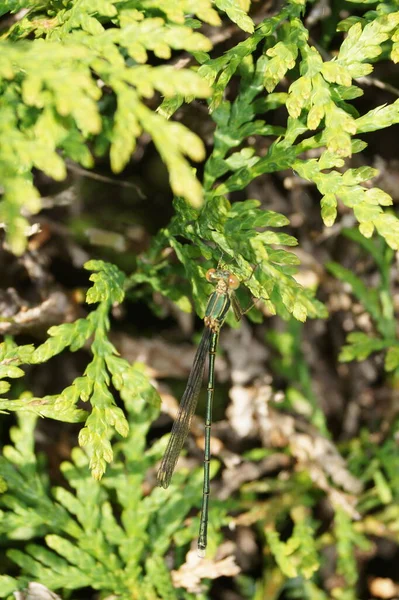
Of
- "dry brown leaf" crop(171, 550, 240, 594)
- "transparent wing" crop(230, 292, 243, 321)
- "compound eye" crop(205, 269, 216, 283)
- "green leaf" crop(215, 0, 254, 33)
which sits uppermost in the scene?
"green leaf" crop(215, 0, 254, 33)

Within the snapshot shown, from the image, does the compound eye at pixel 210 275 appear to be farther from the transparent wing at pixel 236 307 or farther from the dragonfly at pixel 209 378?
the transparent wing at pixel 236 307

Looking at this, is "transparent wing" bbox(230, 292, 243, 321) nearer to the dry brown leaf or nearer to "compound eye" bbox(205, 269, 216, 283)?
"compound eye" bbox(205, 269, 216, 283)

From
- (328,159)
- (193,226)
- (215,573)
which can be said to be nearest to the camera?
(328,159)

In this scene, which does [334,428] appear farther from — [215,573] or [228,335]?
[215,573]

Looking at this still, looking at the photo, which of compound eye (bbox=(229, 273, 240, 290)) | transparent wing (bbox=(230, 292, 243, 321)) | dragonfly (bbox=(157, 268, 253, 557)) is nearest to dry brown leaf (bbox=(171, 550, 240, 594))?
dragonfly (bbox=(157, 268, 253, 557))

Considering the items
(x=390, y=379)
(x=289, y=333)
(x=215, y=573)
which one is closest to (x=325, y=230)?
(x=289, y=333)

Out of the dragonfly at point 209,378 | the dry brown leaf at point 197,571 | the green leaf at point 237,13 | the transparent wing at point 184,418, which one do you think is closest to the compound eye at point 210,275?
the dragonfly at point 209,378

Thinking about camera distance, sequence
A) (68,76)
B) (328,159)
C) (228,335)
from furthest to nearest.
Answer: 1. (228,335)
2. (328,159)
3. (68,76)
